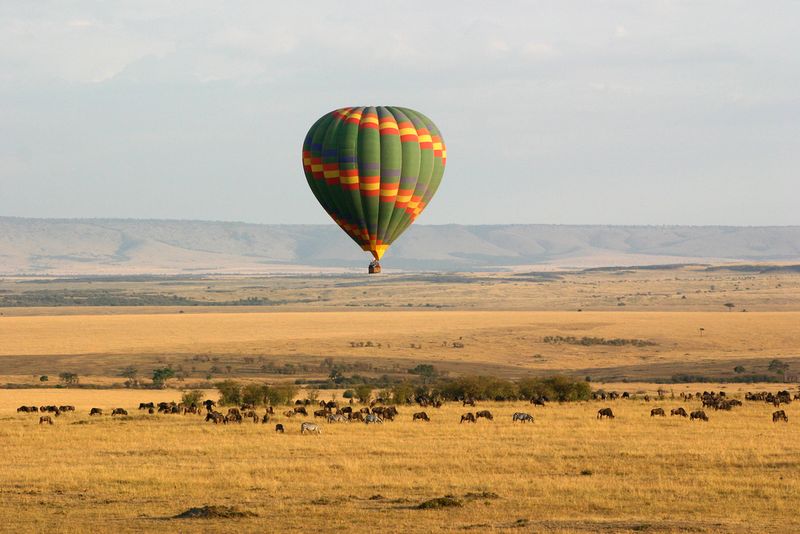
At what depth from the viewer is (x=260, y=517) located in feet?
82.6

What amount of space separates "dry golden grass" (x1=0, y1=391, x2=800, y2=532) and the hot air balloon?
7078mm

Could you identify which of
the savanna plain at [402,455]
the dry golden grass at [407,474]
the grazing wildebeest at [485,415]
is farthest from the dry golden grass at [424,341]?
the dry golden grass at [407,474]

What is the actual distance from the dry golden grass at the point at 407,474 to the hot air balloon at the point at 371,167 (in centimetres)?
708

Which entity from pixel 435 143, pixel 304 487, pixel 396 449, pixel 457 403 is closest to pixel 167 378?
pixel 457 403

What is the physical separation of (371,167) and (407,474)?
15.5 metres

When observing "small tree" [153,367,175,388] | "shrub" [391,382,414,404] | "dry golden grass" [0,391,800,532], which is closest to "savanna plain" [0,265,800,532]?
"dry golden grass" [0,391,800,532]

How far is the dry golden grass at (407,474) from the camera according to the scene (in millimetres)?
24703

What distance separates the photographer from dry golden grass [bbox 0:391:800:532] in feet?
81.0

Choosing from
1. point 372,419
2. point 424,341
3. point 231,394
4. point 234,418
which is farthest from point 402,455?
point 424,341

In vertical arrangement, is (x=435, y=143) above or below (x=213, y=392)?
above

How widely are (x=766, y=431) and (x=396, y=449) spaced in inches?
466

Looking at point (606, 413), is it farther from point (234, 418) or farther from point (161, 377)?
point (161, 377)

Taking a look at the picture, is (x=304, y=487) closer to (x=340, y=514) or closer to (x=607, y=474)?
(x=340, y=514)

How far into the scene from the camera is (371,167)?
44344mm
